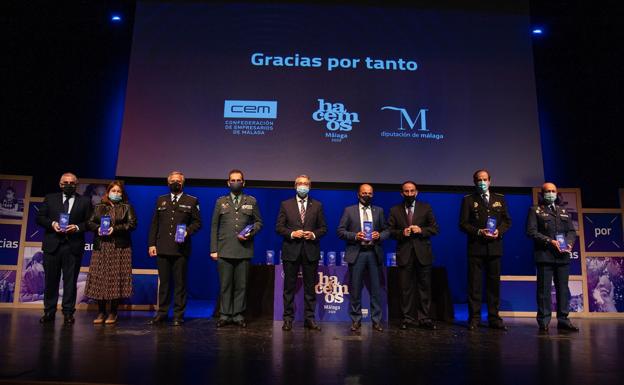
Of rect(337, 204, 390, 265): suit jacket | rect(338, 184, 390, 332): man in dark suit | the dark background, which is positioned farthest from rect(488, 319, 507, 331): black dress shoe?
the dark background

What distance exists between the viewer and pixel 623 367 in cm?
316

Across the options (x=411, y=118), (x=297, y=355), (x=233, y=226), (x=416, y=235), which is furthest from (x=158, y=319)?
(x=411, y=118)

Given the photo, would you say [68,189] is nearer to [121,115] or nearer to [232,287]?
[232,287]

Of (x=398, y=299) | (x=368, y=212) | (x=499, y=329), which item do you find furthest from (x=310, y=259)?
(x=499, y=329)

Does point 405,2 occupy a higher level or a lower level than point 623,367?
higher

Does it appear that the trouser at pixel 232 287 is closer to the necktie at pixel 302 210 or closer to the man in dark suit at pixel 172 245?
the man in dark suit at pixel 172 245

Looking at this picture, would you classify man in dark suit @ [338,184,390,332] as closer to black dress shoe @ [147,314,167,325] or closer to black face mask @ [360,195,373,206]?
black face mask @ [360,195,373,206]

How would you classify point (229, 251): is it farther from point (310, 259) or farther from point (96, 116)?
point (96, 116)

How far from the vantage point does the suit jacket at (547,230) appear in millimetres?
4988

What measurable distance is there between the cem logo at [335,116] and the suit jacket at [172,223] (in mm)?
2168

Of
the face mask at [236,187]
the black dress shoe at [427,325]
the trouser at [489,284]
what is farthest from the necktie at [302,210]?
the trouser at [489,284]

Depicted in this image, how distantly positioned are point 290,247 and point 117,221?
1987 mm

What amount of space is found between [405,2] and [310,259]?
4.31m

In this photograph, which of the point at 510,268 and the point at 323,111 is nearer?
the point at 323,111
